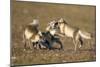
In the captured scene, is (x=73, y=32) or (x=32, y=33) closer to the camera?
(x=32, y=33)

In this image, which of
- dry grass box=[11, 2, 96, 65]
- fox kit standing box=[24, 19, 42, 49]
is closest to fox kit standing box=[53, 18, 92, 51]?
dry grass box=[11, 2, 96, 65]

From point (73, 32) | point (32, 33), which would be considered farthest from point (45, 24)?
point (73, 32)

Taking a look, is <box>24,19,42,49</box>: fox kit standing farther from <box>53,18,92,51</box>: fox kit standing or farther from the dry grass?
<box>53,18,92,51</box>: fox kit standing

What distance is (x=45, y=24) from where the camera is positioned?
255cm

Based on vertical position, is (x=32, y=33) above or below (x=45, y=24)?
below

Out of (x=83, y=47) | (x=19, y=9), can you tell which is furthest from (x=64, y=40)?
(x=19, y=9)

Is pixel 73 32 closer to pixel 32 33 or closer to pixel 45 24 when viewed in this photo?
pixel 45 24

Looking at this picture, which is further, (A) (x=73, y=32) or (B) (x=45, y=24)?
(A) (x=73, y=32)

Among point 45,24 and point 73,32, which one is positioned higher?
point 45,24

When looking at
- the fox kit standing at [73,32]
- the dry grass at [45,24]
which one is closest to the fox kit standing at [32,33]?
the dry grass at [45,24]

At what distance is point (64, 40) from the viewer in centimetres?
264

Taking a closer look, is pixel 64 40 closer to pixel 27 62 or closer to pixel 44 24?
pixel 44 24

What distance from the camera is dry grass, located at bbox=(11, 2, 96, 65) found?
7.92ft
